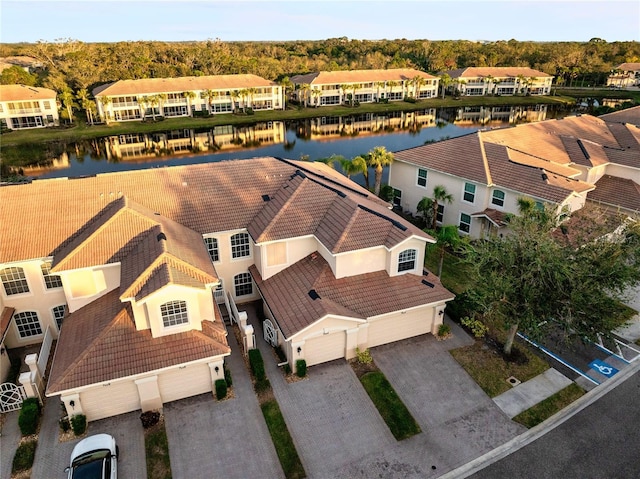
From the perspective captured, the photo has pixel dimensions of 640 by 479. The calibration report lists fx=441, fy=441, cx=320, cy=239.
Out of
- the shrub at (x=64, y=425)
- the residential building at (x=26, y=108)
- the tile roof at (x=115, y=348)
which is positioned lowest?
the shrub at (x=64, y=425)

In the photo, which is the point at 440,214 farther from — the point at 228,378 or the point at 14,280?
the point at 14,280

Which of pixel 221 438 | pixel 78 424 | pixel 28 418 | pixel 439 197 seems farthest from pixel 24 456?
pixel 439 197

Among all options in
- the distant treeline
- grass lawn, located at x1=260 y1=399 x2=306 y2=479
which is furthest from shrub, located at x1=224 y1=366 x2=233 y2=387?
the distant treeline

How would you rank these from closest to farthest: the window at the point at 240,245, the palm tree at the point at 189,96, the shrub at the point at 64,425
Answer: the shrub at the point at 64,425 → the window at the point at 240,245 → the palm tree at the point at 189,96

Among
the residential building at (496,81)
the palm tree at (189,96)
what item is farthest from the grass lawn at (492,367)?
the residential building at (496,81)

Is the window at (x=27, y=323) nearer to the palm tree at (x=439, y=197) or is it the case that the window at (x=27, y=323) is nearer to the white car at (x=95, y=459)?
the white car at (x=95, y=459)

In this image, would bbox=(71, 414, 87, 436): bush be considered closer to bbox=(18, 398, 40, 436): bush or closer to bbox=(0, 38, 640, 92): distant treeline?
bbox=(18, 398, 40, 436): bush
